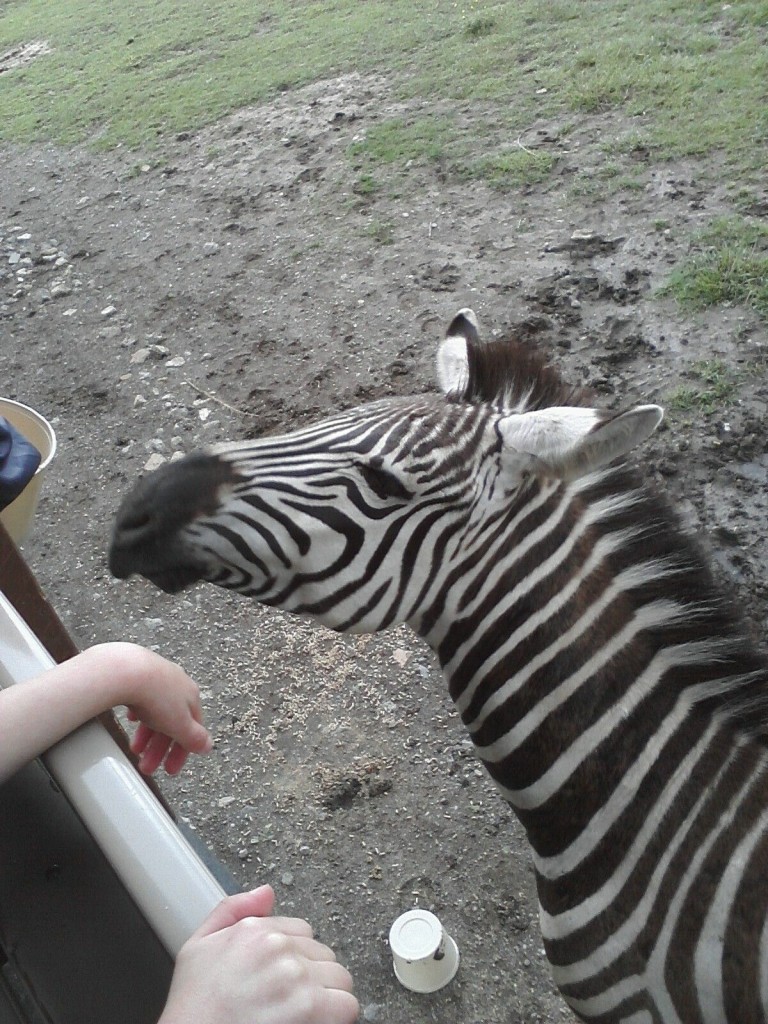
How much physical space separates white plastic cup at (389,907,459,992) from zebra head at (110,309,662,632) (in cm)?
117

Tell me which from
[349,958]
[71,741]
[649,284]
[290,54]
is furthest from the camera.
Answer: [290,54]

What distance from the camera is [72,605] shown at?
3938 mm

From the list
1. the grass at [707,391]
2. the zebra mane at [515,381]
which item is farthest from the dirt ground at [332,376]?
the zebra mane at [515,381]

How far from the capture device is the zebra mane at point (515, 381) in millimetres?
1934

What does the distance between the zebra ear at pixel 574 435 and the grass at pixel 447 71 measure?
13.6ft

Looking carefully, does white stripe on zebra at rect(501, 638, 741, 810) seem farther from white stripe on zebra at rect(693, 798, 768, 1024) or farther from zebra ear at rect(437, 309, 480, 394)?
zebra ear at rect(437, 309, 480, 394)

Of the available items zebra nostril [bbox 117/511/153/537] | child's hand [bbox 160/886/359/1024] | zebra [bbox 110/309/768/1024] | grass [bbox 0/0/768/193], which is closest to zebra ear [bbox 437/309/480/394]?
zebra [bbox 110/309/768/1024]

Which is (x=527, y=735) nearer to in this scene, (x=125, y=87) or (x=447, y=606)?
(x=447, y=606)

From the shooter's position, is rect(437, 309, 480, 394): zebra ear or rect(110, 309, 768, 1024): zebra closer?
rect(110, 309, 768, 1024): zebra

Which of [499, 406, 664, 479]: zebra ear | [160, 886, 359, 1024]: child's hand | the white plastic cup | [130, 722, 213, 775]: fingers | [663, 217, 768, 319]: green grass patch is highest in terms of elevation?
[160, 886, 359, 1024]: child's hand

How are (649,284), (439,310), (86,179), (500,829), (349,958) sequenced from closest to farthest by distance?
1. (349,958)
2. (500,829)
3. (649,284)
4. (439,310)
5. (86,179)

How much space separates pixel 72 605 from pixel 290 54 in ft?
22.2

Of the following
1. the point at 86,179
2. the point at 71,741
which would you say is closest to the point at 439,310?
the point at 71,741

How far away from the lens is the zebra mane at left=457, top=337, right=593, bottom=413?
76.1 inches
